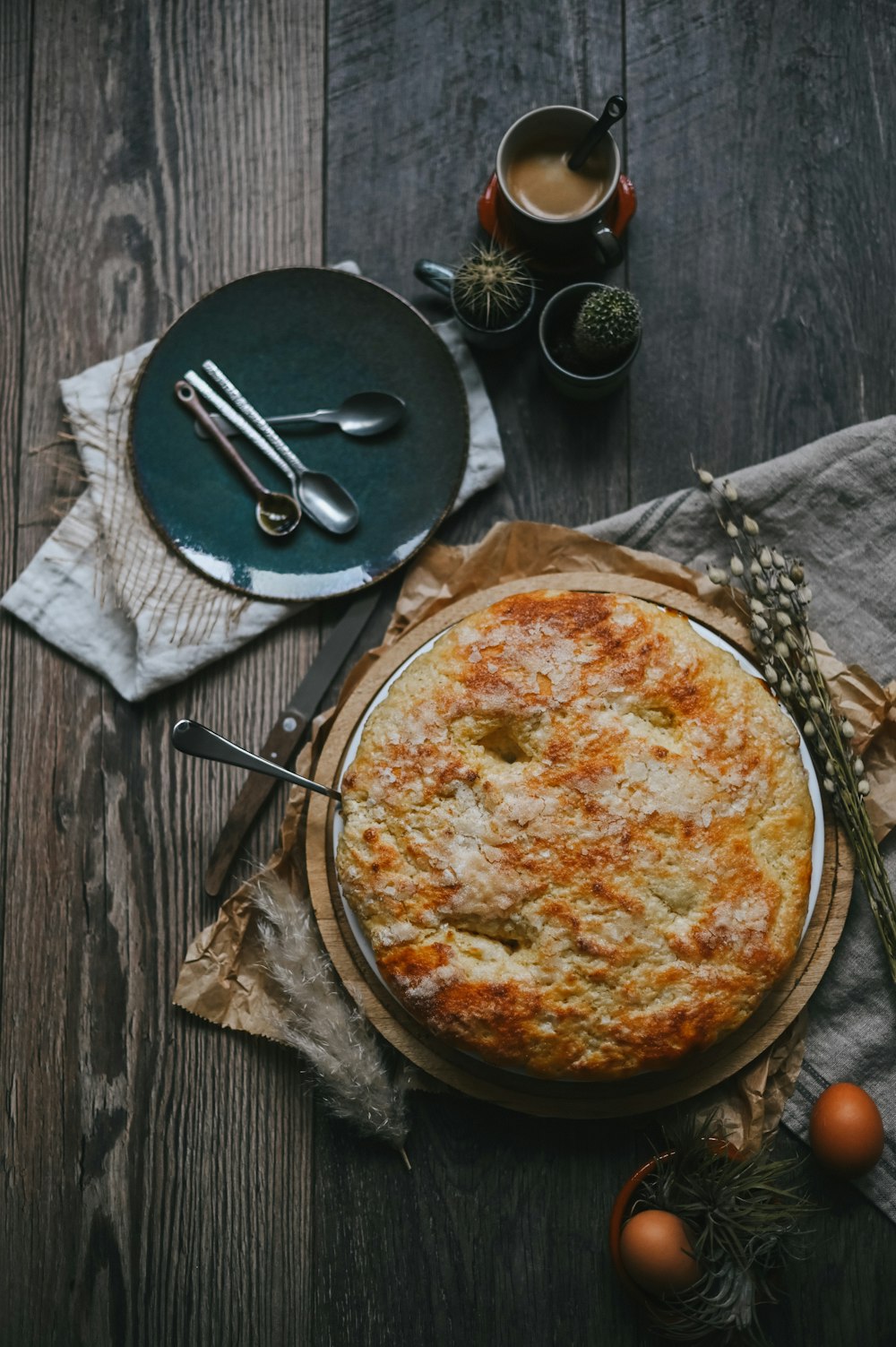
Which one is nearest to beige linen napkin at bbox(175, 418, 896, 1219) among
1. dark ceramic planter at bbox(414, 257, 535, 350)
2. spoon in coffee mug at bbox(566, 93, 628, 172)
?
dark ceramic planter at bbox(414, 257, 535, 350)

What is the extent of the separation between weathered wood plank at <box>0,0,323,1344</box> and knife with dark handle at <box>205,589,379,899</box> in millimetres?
83

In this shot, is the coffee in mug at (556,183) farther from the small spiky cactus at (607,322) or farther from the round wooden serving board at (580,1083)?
the round wooden serving board at (580,1083)

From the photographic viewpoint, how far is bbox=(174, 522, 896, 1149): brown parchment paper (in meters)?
2.65

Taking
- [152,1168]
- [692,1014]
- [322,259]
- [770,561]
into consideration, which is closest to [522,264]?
[322,259]

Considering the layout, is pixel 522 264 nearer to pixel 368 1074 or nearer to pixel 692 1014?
pixel 692 1014

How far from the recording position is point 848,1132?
253 centimetres

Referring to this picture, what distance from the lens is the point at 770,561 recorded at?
8.80 feet

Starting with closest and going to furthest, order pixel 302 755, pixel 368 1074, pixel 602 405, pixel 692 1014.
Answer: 1. pixel 692 1014
2. pixel 368 1074
3. pixel 302 755
4. pixel 602 405

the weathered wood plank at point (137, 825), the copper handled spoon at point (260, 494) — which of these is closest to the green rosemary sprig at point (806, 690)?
the copper handled spoon at point (260, 494)

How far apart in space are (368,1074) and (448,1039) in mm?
351

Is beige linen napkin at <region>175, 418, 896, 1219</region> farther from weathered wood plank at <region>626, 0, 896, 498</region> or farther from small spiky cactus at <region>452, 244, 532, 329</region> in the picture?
small spiky cactus at <region>452, 244, 532, 329</region>

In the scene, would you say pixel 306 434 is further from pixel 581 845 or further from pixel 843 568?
pixel 843 568

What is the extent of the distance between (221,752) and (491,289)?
1526 millimetres

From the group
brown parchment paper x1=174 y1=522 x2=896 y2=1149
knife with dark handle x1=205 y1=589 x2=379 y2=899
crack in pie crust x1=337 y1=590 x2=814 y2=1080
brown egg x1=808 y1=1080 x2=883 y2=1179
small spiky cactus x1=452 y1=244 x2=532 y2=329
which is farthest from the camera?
knife with dark handle x1=205 y1=589 x2=379 y2=899
